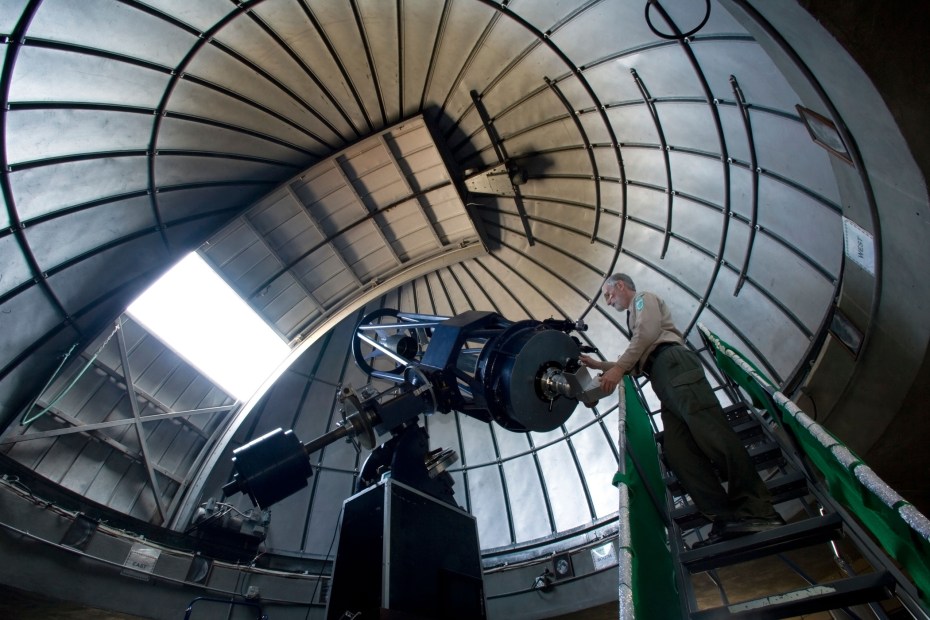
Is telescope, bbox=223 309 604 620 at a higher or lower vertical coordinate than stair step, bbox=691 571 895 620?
higher

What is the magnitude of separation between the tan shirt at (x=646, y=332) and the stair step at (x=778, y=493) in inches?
49.8

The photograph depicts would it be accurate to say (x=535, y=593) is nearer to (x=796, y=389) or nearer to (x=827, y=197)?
(x=796, y=389)

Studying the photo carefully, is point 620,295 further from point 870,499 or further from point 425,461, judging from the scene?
point 870,499

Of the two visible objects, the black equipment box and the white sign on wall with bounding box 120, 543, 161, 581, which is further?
the white sign on wall with bounding box 120, 543, 161, 581

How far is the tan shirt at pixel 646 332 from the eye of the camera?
4191 mm

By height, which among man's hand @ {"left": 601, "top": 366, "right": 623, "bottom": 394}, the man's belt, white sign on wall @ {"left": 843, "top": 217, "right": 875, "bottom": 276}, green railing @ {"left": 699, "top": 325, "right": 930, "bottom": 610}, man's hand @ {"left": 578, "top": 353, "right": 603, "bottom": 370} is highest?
white sign on wall @ {"left": 843, "top": 217, "right": 875, "bottom": 276}

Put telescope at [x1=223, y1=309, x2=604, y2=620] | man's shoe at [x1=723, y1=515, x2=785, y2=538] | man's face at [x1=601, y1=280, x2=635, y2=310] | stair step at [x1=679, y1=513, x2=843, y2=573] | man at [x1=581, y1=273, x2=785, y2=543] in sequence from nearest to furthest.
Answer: stair step at [x1=679, y1=513, x2=843, y2=573], man's shoe at [x1=723, y1=515, x2=785, y2=538], man at [x1=581, y1=273, x2=785, y2=543], telescope at [x1=223, y1=309, x2=604, y2=620], man's face at [x1=601, y1=280, x2=635, y2=310]

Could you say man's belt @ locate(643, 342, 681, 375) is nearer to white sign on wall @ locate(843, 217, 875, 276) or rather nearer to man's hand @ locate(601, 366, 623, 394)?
man's hand @ locate(601, 366, 623, 394)

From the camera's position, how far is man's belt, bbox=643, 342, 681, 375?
4.26 m

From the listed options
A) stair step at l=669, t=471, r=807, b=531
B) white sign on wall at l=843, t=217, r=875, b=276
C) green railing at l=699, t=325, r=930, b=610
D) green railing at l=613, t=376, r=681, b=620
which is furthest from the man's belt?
white sign on wall at l=843, t=217, r=875, b=276

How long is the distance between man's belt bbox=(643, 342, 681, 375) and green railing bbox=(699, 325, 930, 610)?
0.92 meters

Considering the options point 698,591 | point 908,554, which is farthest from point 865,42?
point 698,591

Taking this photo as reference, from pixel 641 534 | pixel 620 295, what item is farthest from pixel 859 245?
pixel 641 534

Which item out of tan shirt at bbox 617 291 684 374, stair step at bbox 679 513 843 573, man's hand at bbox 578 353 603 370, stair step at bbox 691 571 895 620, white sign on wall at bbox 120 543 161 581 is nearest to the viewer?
stair step at bbox 691 571 895 620
